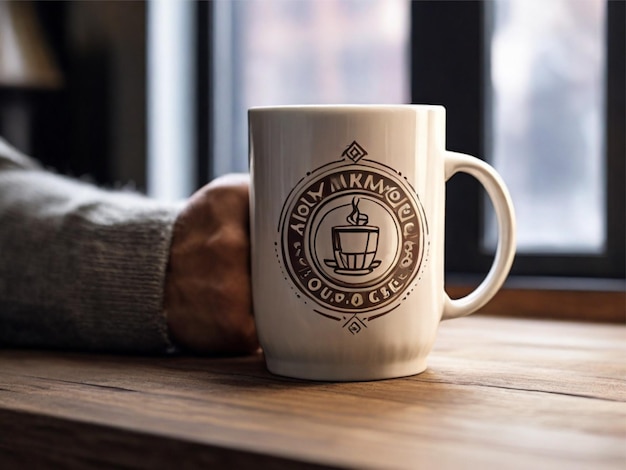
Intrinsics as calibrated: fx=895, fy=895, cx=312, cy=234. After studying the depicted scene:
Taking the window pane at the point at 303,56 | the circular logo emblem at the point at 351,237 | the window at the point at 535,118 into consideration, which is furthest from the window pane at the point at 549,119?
the circular logo emblem at the point at 351,237

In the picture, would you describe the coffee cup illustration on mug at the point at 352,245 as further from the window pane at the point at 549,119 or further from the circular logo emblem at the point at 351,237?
the window pane at the point at 549,119

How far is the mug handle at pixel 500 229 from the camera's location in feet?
1.99

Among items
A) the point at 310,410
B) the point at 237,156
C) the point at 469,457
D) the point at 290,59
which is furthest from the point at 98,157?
the point at 469,457

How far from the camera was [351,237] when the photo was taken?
0.55 metres

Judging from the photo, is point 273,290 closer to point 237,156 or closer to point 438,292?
point 438,292

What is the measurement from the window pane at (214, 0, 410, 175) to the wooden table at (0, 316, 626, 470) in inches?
30.5

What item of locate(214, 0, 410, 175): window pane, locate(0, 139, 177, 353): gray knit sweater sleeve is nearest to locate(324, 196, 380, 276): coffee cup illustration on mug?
locate(0, 139, 177, 353): gray knit sweater sleeve

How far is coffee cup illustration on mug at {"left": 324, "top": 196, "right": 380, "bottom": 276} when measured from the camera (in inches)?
21.8

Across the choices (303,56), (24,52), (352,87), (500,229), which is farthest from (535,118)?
(24,52)

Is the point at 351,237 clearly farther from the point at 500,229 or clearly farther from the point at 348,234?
the point at 500,229

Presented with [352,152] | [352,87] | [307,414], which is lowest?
[307,414]

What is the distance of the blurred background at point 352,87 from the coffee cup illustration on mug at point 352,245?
2.14 ft

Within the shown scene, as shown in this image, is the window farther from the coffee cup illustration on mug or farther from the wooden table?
the coffee cup illustration on mug

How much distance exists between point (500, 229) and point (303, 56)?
0.90m
